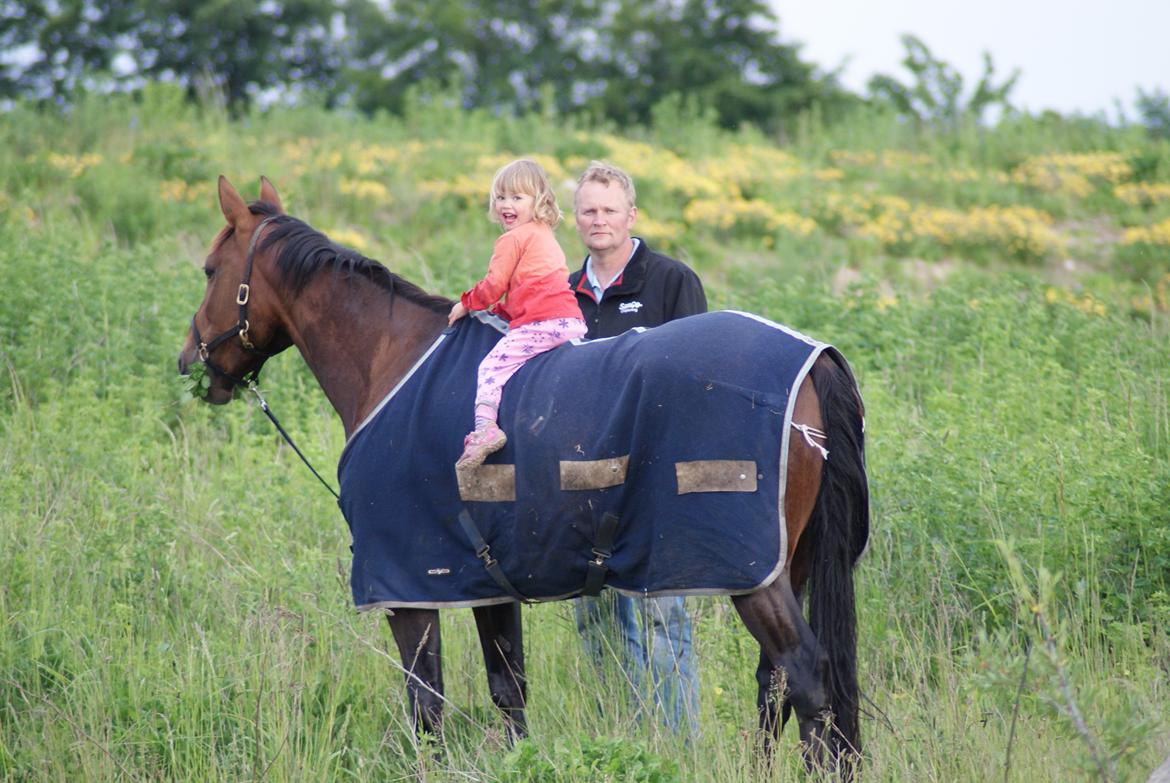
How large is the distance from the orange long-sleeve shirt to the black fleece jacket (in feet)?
1.97

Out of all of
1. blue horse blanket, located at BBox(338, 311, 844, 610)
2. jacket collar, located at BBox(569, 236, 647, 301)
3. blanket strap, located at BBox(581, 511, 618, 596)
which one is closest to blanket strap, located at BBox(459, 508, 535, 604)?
blue horse blanket, located at BBox(338, 311, 844, 610)

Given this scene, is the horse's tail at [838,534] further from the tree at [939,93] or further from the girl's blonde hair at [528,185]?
the tree at [939,93]

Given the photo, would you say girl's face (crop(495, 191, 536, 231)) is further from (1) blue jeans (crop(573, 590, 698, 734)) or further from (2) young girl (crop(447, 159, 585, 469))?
(1) blue jeans (crop(573, 590, 698, 734))

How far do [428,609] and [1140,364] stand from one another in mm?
5195

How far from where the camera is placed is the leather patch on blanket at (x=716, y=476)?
3.62m

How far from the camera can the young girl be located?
401 centimetres

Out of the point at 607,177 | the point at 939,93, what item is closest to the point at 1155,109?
the point at 939,93

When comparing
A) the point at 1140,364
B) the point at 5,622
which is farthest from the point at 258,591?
the point at 1140,364

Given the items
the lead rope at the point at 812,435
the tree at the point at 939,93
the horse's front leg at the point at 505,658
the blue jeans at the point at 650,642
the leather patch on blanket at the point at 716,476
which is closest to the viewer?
the leather patch on blanket at the point at 716,476

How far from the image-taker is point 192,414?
24.3ft

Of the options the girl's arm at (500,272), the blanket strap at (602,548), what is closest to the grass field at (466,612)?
the blanket strap at (602,548)

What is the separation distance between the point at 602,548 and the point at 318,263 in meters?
1.74

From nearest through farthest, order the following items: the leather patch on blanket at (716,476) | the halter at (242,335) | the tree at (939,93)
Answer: the leather patch on blanket at (716,476) → the halter at (242,335) → the tree at (939,93)

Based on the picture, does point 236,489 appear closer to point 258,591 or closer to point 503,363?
point 258,591
